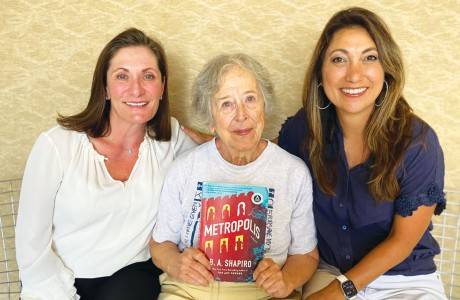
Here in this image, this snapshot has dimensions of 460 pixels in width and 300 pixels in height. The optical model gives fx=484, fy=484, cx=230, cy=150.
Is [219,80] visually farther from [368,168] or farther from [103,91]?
[368,168]

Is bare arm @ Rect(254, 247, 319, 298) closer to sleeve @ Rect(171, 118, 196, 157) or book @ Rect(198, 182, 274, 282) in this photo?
book @ Rect(198, 182, 274, 282)

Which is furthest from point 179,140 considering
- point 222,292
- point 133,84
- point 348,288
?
point 348,288

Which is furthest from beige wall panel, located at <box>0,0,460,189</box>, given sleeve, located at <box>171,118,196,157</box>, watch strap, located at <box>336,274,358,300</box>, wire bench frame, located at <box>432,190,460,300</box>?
watch strap, located at <box>336,274,358,300</box>

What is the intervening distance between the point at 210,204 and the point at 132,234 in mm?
407

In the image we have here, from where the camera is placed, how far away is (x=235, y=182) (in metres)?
1.69

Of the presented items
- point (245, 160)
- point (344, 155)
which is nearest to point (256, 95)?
point (245, 160)

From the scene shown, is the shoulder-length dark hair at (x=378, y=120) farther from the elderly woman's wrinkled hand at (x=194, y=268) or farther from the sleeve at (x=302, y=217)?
the elderly woman's wrinkled hand at (x=194, y=268)

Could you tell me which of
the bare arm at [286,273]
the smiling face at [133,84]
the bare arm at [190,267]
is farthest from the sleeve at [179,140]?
the bare arm at [286,273]

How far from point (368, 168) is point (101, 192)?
37.3 inches

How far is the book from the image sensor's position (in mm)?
1563

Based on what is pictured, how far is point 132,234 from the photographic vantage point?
5.92 feet

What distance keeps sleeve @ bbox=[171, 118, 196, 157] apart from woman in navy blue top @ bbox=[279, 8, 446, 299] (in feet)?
1.58

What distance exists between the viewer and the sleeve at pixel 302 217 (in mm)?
1722

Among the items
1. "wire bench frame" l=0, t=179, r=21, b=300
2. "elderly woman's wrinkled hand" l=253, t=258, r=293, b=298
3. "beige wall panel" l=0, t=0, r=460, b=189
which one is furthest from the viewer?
"wire bench frame" l=0, t=179, r=21, b=300
